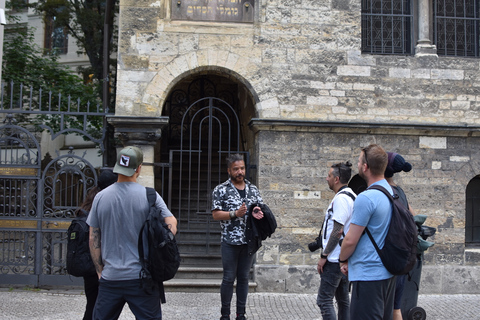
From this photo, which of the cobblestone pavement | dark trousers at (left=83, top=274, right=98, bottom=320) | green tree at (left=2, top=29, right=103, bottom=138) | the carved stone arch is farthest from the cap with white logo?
green tree at (left=2, top=29, right=103, bottom=138)

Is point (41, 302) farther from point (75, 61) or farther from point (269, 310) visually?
point (75, 61)

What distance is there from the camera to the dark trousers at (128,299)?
3.69 m

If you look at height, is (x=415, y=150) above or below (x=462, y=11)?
below

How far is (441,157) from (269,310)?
3814mm

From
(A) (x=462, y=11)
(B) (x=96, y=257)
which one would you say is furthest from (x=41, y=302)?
(A) (x=462, y=11)

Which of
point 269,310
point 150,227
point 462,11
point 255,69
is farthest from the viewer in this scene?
point 462,11

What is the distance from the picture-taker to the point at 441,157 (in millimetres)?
8414

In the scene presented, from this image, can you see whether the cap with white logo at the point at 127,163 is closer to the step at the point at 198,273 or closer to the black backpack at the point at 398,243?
the black backpack at the point at 398,243

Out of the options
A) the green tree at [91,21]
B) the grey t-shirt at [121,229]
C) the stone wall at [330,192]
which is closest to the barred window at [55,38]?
the green tree at [91,21]

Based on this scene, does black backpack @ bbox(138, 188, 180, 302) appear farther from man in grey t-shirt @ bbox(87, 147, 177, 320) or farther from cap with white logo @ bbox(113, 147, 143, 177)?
cap with white logo @ bbox(113, 147, 143, 177)

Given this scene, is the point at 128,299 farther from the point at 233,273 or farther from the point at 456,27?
the point at 456,27

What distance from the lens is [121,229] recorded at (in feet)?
12.3

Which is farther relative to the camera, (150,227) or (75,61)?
(75,61)

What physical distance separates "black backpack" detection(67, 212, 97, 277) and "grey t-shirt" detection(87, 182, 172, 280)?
877 mm
